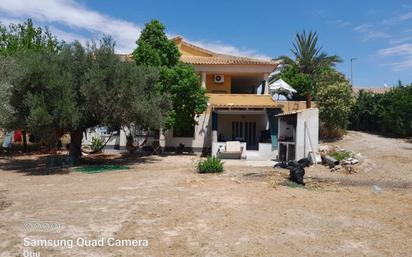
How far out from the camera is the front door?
89.2 feet

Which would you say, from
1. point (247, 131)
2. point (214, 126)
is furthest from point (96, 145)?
point (247, 131)

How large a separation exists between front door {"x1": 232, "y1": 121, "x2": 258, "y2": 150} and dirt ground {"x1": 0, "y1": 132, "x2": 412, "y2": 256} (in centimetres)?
1099

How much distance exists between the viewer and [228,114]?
26953mm

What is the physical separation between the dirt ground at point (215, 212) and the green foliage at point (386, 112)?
15.0 m

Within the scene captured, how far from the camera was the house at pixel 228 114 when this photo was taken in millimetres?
24594

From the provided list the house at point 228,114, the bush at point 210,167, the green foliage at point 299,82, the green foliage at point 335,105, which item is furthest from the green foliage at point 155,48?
the green foliage at point 299,82

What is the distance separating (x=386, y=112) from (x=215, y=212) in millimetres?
27013

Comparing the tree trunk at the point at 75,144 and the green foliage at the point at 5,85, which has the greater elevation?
the green foliage at the point at 5,85

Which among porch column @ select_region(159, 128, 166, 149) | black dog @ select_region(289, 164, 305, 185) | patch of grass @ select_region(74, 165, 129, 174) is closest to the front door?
porch column @ select_region(159, 128, 166, 149)

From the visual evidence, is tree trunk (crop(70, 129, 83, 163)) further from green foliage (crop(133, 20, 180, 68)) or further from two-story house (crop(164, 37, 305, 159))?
two-story house (crop(164, 37, 305, 159))

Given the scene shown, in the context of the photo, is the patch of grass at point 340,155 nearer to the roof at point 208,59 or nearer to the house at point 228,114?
the house at point 228,114

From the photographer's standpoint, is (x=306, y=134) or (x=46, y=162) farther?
(x=46, y=162)

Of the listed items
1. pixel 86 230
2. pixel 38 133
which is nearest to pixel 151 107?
pixel 38 133

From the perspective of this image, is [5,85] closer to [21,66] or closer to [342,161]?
[21,66]
